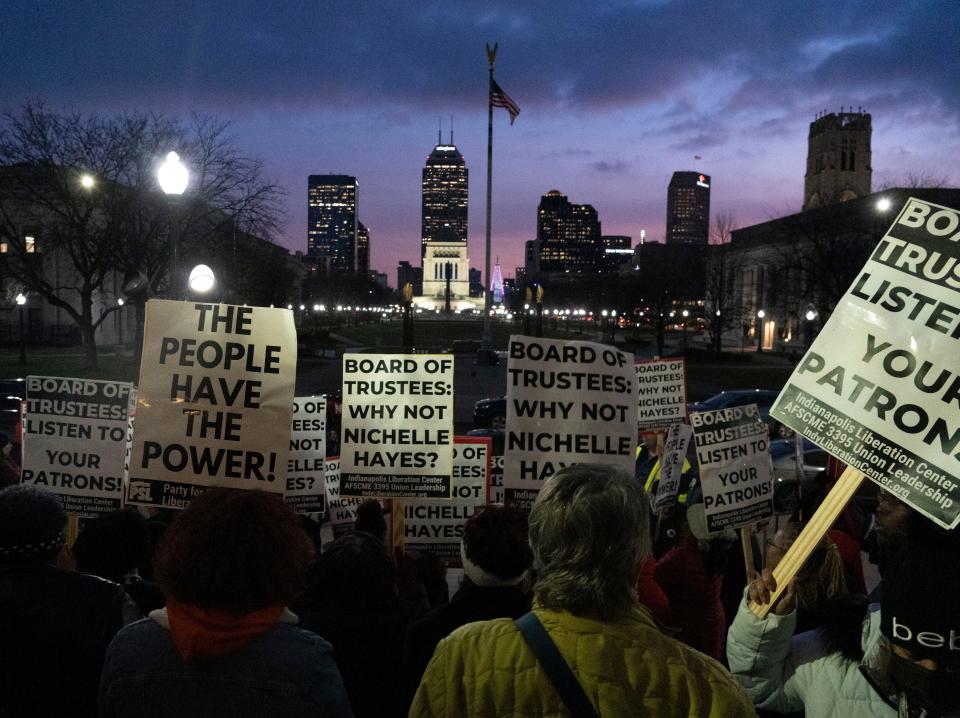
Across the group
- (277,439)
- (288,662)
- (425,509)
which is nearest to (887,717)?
(288,662)

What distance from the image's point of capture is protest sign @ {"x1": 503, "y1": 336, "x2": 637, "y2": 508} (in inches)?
211

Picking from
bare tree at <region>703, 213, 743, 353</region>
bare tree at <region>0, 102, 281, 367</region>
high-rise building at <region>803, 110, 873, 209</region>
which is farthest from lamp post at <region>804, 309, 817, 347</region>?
high-rise building at <region>803, 110, 873, 209</region>

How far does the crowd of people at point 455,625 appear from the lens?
188cm

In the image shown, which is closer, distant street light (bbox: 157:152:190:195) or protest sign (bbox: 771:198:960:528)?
protest sign (bbox: 771:198:960:528)

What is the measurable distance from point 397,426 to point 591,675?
418cm

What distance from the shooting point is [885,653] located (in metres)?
2.56

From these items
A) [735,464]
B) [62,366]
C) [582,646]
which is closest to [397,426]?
[735,464]

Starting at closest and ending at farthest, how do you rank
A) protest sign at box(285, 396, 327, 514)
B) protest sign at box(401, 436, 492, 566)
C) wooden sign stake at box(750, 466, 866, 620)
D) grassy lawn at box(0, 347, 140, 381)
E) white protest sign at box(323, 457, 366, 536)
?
wooden sign stake at box(750, 466, 866, 620), protest sign at box(285, 396, 327, 514), protest sign at box(401, 436, 492, 566), white protest sign at box(323, 457, 366, 536), grassy lawn at box(0, 347, 140, 381)

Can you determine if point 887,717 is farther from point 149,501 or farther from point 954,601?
point 149,501

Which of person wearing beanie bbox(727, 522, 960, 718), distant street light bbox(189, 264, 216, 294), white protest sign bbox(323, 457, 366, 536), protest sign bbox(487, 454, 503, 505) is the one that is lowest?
white protest sign bbox(323, 457, 366, 536)

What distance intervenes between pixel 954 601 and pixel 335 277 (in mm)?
113529

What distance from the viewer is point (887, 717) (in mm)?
2518

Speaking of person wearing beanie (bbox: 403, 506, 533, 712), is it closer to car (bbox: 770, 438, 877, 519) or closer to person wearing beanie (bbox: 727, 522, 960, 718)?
person wearing beanie (bbox: 727, 522, 960, 718)

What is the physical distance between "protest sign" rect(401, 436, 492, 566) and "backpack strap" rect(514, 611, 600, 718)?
181 inches
